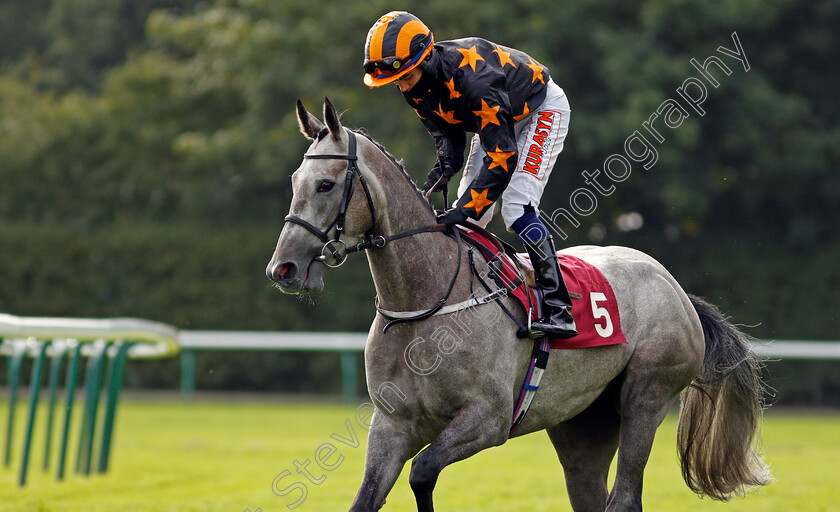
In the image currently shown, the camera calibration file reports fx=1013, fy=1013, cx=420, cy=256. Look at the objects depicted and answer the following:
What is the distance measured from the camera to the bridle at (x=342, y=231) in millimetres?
3635

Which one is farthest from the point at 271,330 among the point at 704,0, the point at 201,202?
the point at 704,0

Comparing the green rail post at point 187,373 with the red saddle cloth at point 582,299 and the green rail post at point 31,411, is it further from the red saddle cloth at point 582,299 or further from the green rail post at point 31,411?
the red saddle cloth at point 582,299

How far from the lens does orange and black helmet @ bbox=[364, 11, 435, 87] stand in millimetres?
3885

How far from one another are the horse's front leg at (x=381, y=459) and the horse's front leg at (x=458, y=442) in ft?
0.33

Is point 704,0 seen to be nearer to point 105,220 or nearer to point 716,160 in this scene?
point 716,160

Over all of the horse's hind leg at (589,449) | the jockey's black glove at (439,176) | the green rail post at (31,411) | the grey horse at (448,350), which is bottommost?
the green rail post at (31,411)

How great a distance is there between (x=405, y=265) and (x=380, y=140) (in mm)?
11727

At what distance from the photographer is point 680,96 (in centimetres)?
1453

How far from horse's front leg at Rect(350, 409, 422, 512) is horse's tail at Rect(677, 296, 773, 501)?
70.1 inches

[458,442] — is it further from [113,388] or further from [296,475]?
[296,475]

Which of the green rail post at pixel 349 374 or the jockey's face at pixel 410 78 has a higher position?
the jockey's face at pixel 410 78

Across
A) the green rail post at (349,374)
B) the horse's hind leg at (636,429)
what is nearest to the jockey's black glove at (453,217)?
the horse's hind leg at (636,429)

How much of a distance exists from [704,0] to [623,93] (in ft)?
5.61

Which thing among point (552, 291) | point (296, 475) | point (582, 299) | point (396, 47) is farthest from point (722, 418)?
point (296, 475)
